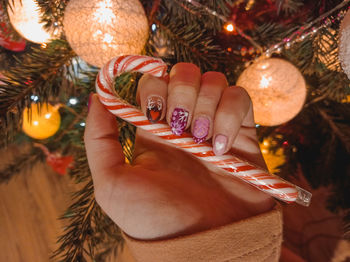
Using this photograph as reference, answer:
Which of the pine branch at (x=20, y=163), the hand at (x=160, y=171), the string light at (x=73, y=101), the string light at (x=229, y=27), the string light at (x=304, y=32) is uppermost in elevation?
the string light at (x=229, y=27)

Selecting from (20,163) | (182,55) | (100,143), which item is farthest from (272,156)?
(20,163)

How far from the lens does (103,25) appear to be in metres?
0.46

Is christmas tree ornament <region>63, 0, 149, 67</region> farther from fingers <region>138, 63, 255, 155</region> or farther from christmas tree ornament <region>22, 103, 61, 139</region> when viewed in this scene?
christmas tree ornament <region>22, 103, 61, 139</region>

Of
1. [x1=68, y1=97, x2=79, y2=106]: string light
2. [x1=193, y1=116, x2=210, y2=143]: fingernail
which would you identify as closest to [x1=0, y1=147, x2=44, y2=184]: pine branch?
[x1=68, y1=97, x2=79, y2=106]: string light

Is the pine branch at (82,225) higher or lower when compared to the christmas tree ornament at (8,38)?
lower

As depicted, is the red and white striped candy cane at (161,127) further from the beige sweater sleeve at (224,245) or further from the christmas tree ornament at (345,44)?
the christmas tree ornament at (345,44)

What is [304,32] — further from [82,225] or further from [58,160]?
[58,160]

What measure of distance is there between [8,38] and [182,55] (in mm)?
480

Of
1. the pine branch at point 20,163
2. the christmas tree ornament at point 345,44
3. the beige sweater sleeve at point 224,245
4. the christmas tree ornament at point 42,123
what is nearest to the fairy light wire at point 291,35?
the christmas tree ornament at point 345,44

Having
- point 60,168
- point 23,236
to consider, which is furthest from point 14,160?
point 23,236

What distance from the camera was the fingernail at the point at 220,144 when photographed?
18.2 inches

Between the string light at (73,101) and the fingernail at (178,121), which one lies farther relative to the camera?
the string light at (73,101)

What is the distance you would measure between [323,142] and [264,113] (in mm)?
438

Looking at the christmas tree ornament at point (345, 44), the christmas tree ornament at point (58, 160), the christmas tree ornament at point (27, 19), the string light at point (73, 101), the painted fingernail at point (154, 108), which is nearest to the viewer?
the christmas tree ornament at point (345, 44)
